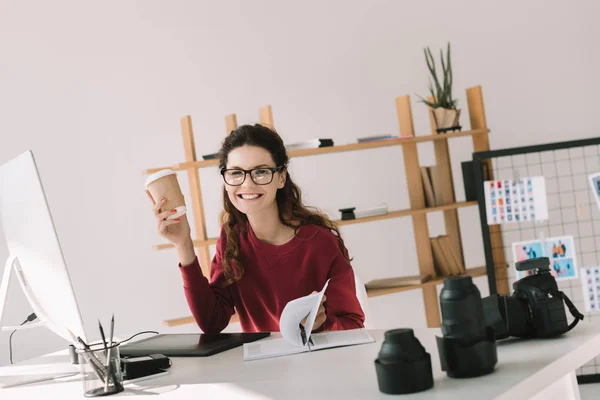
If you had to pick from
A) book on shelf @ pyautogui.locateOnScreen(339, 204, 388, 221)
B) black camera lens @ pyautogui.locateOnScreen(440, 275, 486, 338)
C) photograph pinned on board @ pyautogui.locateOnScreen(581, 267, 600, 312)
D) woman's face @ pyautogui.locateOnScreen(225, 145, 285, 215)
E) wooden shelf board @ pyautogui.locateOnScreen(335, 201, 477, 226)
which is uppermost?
woman's face @ pyautogui.locateOnScreen(225, 145, 285, 215)

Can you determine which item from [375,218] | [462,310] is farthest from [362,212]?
[462,310]

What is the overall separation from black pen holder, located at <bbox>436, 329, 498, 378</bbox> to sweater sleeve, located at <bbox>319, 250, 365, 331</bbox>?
0.81 m

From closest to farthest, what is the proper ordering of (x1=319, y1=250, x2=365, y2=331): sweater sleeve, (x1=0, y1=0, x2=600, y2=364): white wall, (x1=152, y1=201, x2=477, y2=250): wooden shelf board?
1. (x1=319, y1=250, x2=365, y2=331): sweater sleeve
2. (x1=152, y1=201, x2=477, y2=250): wooden shelf board
3. (x1=0, y1=0, x2=600, y2=364): white wall

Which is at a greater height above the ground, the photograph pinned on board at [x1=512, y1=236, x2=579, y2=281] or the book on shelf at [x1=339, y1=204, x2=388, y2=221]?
the book on shelf at [x1=339, y1=204, x2=388, y2=221]

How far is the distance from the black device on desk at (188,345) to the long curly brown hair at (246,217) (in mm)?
347

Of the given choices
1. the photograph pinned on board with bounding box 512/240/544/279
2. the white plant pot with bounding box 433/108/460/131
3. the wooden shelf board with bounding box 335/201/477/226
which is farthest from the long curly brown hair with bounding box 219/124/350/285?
the white plant pot with bounding box 433/108/460/131

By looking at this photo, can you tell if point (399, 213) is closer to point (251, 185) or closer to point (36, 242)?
point (251, 185)

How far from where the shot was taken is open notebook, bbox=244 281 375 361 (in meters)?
1.78

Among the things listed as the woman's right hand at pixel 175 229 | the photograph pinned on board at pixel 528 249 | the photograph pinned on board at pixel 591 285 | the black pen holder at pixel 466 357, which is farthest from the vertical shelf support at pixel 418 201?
the black pen holder at pixel 466 357

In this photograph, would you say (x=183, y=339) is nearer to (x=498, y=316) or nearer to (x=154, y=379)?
(x=154, y=379)

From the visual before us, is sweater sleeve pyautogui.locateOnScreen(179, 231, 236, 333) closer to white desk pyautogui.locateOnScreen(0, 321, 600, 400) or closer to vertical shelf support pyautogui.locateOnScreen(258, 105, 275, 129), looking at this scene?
white desk pyautogui.locateOnScreen(0, 321, 600, 400)

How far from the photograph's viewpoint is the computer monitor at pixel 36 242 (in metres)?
1.64

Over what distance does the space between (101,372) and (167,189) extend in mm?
518

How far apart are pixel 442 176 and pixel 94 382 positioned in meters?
3.14
